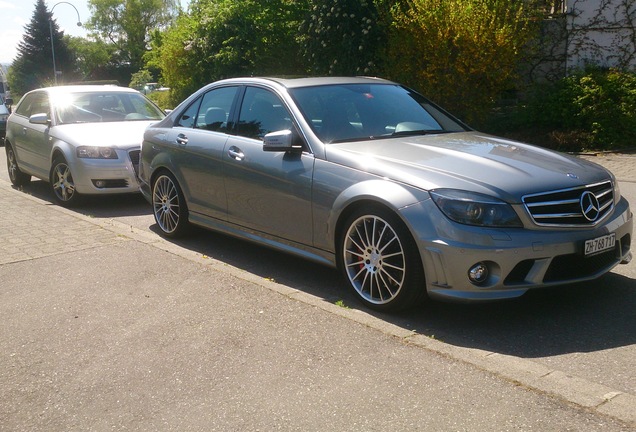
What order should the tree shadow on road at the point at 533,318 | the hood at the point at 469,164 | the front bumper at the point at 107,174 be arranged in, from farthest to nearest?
1. the front bumper at the point at 107,174
2. the hood at the point at 469,164
3. the tree shadow on road at the point at 533,318

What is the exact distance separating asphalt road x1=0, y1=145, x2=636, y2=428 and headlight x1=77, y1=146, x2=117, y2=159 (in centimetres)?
396

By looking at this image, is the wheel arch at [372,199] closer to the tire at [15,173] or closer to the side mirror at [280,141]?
the side mirror at [280,141]

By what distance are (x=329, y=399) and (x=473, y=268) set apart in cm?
138

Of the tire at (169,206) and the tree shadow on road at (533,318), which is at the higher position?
the tire at (169,206)

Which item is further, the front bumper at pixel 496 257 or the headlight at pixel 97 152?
the headlight at pixel 97 152

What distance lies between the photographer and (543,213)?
16.8 ft

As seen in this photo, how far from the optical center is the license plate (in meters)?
5.20

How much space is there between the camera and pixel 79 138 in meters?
10.7

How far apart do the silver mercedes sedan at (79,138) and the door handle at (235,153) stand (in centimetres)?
385

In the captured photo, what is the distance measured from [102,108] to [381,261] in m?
7.47

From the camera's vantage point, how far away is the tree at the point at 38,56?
9512 cm

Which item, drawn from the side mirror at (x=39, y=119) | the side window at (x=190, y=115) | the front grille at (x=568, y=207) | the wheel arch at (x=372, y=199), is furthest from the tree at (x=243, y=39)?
the front grille at (x=568, y=207)

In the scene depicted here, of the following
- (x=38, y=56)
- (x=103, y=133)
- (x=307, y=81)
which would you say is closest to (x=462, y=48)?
(x=103, y=133)

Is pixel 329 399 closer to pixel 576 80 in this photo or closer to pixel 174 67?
pixel 576 80
